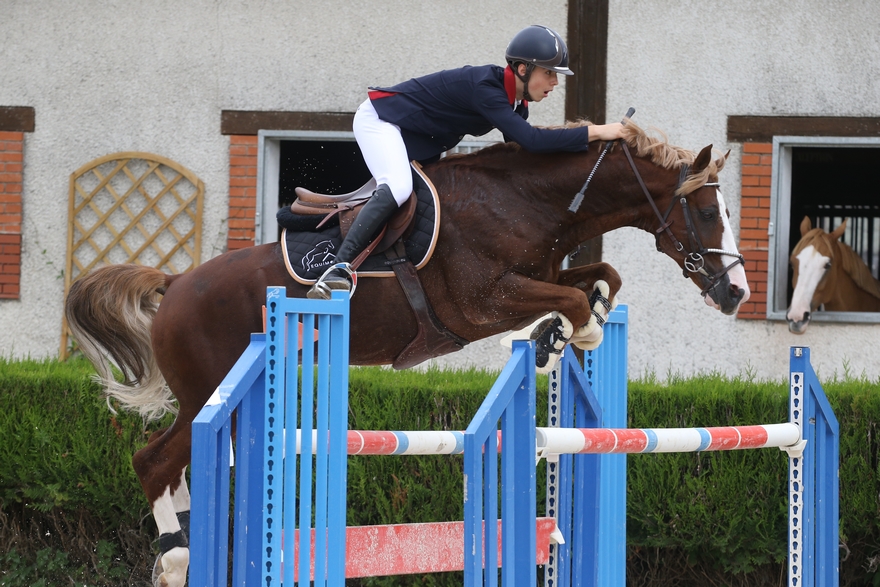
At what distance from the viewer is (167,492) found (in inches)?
161

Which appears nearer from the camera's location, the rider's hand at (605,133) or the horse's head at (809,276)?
the rider's hand at (605,133)

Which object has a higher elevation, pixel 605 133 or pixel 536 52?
pixel 536 52

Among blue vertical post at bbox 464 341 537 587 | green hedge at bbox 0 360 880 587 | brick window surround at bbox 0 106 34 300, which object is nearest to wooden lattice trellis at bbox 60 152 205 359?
brick window surround at bbox 0 106 34 300

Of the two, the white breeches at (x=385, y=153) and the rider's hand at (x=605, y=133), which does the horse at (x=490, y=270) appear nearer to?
the rider's hand at (x=605, y=133)

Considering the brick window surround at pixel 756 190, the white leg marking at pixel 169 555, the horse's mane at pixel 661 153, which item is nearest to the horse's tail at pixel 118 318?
the white leg marking at pixel 169 555

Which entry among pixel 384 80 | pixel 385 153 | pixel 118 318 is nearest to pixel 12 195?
pixel 384 80

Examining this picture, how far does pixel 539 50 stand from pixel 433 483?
244 cm

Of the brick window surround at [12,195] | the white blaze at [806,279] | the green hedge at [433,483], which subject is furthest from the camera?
the brick window surround at [12,195]

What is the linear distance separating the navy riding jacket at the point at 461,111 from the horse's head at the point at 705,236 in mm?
433

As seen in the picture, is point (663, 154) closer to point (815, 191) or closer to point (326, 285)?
point (326, 285)

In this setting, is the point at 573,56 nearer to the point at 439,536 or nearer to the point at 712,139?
the point at 712,139

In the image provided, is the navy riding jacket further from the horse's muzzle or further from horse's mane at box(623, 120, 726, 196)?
the horse's muzzle

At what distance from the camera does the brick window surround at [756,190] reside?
701cm

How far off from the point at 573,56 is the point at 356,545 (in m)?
4.45
